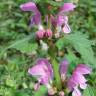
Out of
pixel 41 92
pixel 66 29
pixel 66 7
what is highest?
pixel 66 7

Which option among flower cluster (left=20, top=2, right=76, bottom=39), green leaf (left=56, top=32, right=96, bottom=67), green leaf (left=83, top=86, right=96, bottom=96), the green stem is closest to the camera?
green leaf (left=56, top=32, right=96, bottom=67)

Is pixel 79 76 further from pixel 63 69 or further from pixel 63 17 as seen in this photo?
pixel 63 17

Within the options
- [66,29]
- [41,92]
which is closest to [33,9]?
[66,29]

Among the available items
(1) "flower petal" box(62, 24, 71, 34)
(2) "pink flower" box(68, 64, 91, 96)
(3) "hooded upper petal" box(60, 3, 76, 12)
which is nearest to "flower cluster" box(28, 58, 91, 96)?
(2) "pink flower" box(68, 64, 91, 96)

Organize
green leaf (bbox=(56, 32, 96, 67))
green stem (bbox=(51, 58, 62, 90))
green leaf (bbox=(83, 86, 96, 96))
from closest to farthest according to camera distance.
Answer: green leaf (bbox=(56, 32, 96, 67)), green stem (bbox=(51, 58, 62, 90)), green leaf (bbox=(83, 86, 96, 96))

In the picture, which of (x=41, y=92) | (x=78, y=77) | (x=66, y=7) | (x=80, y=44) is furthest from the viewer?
(x=41, y=92)

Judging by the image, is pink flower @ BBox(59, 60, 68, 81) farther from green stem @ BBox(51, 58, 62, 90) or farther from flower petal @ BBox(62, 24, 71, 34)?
flower petal @ BBox(62, 24, 71, 34)

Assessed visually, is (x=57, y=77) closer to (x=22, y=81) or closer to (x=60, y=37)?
(x=60, y=37)

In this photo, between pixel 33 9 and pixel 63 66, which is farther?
pixel 63 66

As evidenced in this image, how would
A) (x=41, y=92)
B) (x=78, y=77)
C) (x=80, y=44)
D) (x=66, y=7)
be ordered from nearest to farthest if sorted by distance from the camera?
(x=80, y=44)
(x=66, y=7)
(x=78, y=77)
(x=41, y=92)
